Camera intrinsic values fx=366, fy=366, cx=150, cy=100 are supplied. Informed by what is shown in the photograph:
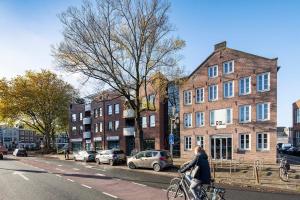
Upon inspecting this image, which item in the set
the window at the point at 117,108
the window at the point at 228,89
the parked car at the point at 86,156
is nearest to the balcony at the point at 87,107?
the window at the point at 117,108

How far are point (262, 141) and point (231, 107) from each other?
474 cm

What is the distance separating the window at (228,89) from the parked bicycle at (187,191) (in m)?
25.0

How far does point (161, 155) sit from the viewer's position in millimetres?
27719

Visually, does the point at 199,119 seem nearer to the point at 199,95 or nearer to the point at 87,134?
the point at 199,95

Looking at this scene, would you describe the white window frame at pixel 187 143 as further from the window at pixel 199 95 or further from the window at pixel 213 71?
the window at pixel 213 71

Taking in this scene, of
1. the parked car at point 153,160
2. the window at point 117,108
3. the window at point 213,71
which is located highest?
the window at point 213,71

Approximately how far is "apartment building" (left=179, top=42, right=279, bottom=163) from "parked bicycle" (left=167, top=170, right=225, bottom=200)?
2214 cm

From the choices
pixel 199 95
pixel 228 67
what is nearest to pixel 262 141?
pixel 228 67

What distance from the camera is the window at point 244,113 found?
34.6 m

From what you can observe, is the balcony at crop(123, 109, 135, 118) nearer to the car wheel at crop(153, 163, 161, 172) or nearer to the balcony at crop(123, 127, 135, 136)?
the balcony at crop(123, 127, 135, 136)

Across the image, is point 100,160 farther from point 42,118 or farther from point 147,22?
point 42,118

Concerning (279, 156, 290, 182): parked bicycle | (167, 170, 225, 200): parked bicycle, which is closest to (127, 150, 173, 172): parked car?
(279, 156, 290, 182): parked bicycle

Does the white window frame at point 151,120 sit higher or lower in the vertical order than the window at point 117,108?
lower

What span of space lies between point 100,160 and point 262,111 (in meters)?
16.5
